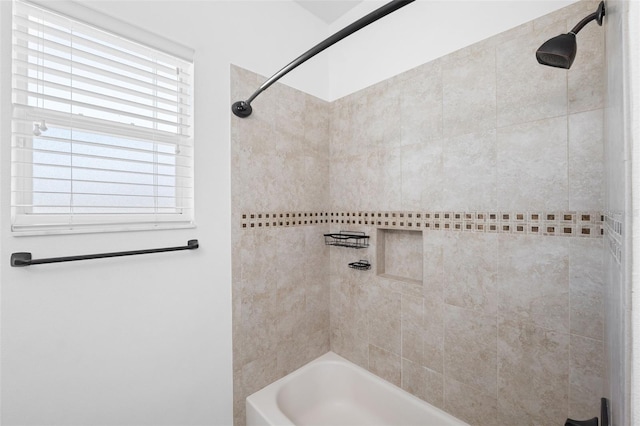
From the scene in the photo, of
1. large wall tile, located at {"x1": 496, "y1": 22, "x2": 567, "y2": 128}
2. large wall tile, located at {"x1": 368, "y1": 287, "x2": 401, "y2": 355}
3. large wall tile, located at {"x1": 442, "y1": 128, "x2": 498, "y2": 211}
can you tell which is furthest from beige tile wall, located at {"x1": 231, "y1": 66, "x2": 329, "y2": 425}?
large wall tile, located at {"x1": 496, "y1": 22, "x2": 567, "y2": 128}

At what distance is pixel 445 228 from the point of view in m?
1.44

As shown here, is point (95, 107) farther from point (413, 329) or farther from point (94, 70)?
point (413, 329)

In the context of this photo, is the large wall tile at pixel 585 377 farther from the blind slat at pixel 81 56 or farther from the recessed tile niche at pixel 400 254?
the blind slat at pixel 81 56

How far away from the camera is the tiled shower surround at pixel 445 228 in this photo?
110 cm

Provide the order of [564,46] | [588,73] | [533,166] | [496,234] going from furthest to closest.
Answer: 1. [496,234]
2. [533,166]
3. [588,73]
4. [564,46]

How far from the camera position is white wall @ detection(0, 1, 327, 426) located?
964mm

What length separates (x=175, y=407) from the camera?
1.31m

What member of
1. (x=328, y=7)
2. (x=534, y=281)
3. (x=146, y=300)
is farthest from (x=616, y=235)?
(x=328, y=7)

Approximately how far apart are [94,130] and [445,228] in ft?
5.46

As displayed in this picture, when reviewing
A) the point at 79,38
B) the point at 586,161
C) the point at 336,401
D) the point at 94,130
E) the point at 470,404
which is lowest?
the point at 336,401

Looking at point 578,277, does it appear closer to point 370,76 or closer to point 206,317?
point 370,76

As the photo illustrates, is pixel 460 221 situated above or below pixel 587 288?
above

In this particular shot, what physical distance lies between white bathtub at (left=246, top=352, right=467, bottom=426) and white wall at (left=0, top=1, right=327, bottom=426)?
25cm

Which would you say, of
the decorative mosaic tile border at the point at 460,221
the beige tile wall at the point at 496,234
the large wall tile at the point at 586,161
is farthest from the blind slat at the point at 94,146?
the large wall tile at the point at 586,161
